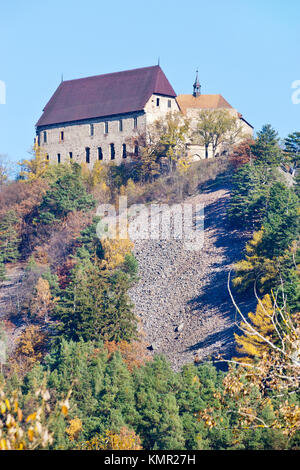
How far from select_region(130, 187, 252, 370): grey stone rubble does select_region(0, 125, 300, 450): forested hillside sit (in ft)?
0.35

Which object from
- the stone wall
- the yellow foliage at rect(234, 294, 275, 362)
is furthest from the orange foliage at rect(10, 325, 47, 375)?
the stone wall

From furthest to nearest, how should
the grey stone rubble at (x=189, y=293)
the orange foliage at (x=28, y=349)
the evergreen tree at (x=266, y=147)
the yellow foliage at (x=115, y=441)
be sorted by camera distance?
1. the evergreen tree at (x=266, y=147)
2. the grey stone rubble at (x=189, y=293)
3. the orange foliage at (x=28, y=349)
4. the yellow foliage at (x=115, y=441)

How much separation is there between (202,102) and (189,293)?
33466 millimetres

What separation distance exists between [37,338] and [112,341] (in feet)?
22.6

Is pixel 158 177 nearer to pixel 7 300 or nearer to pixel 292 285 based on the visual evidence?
pixel 7 300

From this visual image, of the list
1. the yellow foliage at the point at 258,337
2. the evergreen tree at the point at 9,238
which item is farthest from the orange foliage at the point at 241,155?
the yellow foliage at the point at 258,337

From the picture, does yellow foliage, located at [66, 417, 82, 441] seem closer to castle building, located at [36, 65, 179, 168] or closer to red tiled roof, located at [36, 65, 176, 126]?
castle building, located at [36, 65, 179, 168]

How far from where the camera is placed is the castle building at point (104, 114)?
72375 mm

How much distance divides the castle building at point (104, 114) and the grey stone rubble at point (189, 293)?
49.9 feet

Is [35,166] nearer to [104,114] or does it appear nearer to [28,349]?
[104,114]

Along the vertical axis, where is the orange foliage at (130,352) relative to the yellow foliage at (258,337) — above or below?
below

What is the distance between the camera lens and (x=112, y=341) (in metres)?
41.7

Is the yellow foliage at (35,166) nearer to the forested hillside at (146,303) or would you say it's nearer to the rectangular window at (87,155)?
the forested hillside at (146,303)
